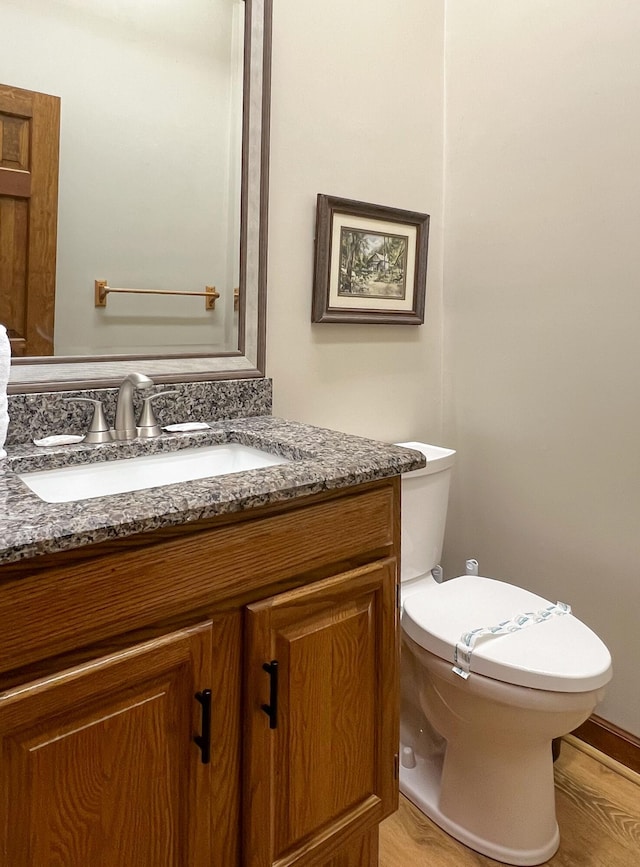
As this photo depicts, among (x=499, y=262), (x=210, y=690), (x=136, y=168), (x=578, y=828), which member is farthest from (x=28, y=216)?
(x=578, y=828)

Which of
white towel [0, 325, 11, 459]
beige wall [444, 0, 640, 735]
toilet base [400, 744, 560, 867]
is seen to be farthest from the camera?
beige wall [444, 0, 640, 735]

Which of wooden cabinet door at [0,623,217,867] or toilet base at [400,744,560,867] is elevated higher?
wooden cabinet door at [0,623,217,867]

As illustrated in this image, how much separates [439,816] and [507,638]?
0.48m

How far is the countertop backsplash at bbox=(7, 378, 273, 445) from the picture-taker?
113cm

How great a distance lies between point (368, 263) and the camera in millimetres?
1655

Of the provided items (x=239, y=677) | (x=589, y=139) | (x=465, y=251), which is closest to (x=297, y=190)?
(x=465, y=251)

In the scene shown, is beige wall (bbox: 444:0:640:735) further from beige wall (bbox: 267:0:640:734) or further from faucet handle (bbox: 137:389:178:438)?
faucet handle (bbox: 137:389:178:438)

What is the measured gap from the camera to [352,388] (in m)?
1.68

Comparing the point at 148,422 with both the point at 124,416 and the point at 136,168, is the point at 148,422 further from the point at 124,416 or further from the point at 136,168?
the point at 136,168

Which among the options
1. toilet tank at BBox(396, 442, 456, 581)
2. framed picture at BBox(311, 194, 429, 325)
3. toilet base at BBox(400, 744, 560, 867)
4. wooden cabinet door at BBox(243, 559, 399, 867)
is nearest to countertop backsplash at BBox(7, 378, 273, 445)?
framed picture at BBox(311, 194, 429, 325)

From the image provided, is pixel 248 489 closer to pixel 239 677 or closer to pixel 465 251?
pixel 239 677

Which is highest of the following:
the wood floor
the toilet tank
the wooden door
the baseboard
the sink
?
the wooden door

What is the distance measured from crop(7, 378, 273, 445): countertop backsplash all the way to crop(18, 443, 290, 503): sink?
6.0 inches

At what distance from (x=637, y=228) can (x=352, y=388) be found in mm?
796
